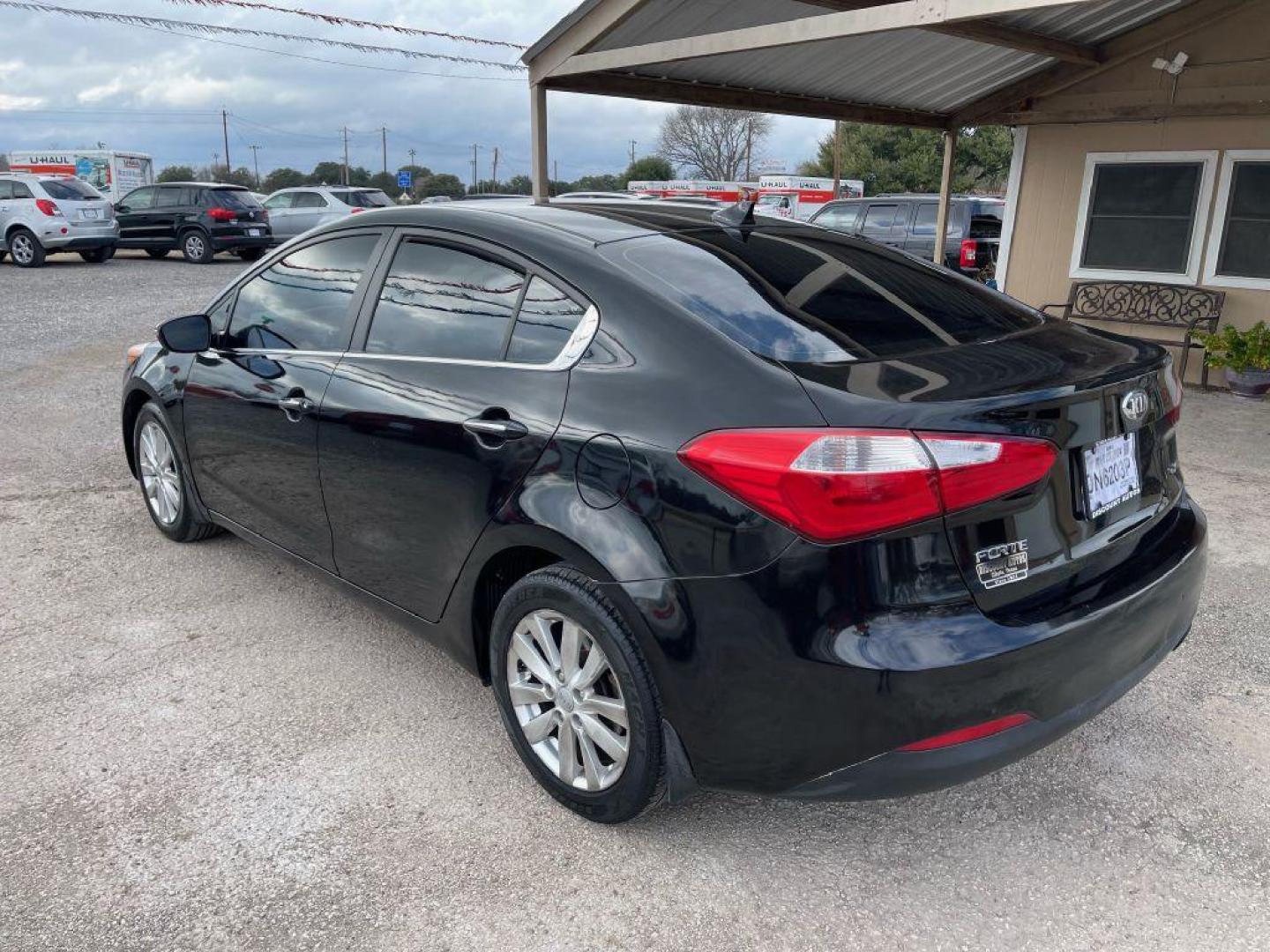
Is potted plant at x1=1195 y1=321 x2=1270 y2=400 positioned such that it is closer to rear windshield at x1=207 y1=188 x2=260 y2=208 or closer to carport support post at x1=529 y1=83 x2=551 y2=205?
carport support post at x1=529 y1=83 x2=551 y2=205

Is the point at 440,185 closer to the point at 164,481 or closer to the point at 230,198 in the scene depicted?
the point at 230,198

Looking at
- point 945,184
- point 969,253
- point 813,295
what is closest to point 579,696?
point 813,295

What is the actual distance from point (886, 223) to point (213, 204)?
13.4 metres

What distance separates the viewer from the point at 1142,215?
8617 mm

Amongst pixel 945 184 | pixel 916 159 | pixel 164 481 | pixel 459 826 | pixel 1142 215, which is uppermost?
pixel 916 159

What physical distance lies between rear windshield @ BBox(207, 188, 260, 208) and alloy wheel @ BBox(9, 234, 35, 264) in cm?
346

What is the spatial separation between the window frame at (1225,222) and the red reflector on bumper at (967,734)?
306 inches

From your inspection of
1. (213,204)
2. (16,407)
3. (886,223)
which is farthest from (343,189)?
(16,407)

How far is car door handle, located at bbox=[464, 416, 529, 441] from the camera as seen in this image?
251 centimetres

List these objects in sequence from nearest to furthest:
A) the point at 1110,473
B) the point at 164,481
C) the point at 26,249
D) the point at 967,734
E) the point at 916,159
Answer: the point at 967,734
the point at 1110,473
the point at 164,481
the point at 26,249
the point at 916,159

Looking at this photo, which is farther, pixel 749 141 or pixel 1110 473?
pixel 749 141

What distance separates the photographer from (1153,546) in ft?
8.22

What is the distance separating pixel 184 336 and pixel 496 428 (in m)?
1.87

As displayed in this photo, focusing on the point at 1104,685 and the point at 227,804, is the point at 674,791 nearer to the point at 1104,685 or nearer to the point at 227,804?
the point at 1104,685
